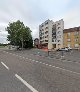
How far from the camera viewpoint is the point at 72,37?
87.0m

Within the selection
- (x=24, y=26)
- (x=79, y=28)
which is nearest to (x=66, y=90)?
(x=79, y=28)

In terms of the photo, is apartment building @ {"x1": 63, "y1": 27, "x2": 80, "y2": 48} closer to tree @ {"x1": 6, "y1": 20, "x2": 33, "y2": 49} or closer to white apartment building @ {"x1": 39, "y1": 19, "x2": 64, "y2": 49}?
white apartment building @ {"x1": 39, "y1": 19, "x2": 64, "y2": 49}

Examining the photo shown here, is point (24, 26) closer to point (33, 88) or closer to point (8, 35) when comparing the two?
point (8, 35)

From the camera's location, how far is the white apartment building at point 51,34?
95.1 meters

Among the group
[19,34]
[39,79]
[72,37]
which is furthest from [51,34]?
[39,79]

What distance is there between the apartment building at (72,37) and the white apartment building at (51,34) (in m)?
3.26

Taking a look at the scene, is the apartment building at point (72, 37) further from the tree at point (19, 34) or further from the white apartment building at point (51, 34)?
the tree at point (19, 34)

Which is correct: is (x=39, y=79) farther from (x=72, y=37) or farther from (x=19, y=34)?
(x=19, y=34)

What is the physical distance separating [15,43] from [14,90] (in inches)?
3658

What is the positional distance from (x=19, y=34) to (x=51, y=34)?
17.4 m

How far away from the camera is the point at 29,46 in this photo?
102m

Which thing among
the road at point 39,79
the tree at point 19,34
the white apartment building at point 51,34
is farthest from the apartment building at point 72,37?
the road at point 39,79

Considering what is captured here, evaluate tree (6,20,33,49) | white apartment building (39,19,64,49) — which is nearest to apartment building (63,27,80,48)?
white apartment building (39,19,64,49)

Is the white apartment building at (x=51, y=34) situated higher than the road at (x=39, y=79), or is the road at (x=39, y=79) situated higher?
the white apartment building at (x=51, y=34)
